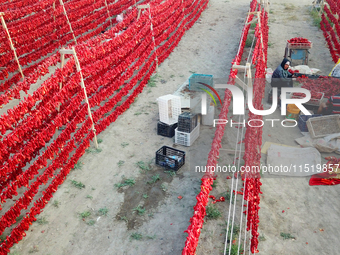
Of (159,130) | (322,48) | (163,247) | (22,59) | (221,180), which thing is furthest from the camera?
(322,48)

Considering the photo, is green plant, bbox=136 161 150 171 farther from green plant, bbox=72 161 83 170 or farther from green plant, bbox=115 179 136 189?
green plant, bbox=72 161 83 170

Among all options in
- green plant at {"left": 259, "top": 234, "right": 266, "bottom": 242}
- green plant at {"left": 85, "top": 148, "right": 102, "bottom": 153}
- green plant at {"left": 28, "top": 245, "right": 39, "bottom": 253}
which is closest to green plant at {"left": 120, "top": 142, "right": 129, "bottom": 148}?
green plant at {"left": 85, "top": 148, "right": 102, "bottom": 153}

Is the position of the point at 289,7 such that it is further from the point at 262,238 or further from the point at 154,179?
the point at 262,238

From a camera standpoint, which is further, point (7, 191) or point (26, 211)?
point (26, 211)

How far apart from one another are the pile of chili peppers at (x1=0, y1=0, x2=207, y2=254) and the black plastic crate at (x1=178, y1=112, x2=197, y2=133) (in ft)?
7.11

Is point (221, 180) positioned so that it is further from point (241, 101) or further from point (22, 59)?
point (22, 59)

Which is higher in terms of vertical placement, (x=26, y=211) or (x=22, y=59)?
(x=22, y=59)

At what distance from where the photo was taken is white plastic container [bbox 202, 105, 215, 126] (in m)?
8.54

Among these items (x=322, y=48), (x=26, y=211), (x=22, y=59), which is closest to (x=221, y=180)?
(x=26, y=211)

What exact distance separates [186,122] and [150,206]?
2.35 m

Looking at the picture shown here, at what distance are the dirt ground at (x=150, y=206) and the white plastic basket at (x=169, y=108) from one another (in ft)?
1.83

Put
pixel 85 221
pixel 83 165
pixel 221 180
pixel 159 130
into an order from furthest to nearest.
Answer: pixel 159 130, pixel 83 165, pixel 221 180, pixel 85 221

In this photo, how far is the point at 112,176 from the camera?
6918 millimetres

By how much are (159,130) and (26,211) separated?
12.3 ft
